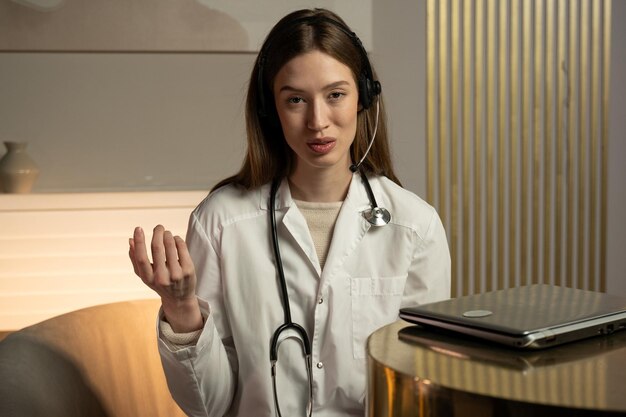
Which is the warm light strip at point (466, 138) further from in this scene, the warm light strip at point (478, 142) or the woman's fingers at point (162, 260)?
the woman's fingers at point (162, 260)

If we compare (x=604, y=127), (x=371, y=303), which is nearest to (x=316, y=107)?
(x=371, y=303)

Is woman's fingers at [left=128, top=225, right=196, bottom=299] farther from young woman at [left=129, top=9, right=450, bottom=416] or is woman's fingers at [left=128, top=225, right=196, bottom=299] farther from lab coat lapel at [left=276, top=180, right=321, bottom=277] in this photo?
lab coat lapel at [left=276, top=180, right=321, bottom=277]

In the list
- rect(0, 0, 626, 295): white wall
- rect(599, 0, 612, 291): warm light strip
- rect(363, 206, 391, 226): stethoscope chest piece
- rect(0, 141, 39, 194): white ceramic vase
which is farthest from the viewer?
rect(599, 0, 612, 291): warm light strip

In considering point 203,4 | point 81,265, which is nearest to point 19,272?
point 81,265

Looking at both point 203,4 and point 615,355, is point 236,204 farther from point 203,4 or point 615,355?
point 203,4

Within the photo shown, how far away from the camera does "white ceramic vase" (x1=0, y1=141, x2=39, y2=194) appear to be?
3057 millimetres

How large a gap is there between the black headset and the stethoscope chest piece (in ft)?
0.73

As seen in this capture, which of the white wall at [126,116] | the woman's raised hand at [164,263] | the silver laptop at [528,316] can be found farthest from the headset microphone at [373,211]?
the white wall at [126,116]

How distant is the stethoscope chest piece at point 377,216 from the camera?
66.3 inches

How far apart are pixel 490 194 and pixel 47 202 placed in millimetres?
1854

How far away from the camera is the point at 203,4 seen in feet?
10.6

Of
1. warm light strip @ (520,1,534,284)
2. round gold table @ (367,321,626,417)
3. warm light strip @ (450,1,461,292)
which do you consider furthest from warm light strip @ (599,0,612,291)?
round gold table @ (367,321,626,417)

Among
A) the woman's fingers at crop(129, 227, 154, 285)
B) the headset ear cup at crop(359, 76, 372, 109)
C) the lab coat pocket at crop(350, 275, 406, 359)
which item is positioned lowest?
the lab coat pocket at crop(350, 275, 406, 359)

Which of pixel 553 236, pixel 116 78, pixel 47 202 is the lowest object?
pixel 553 236
